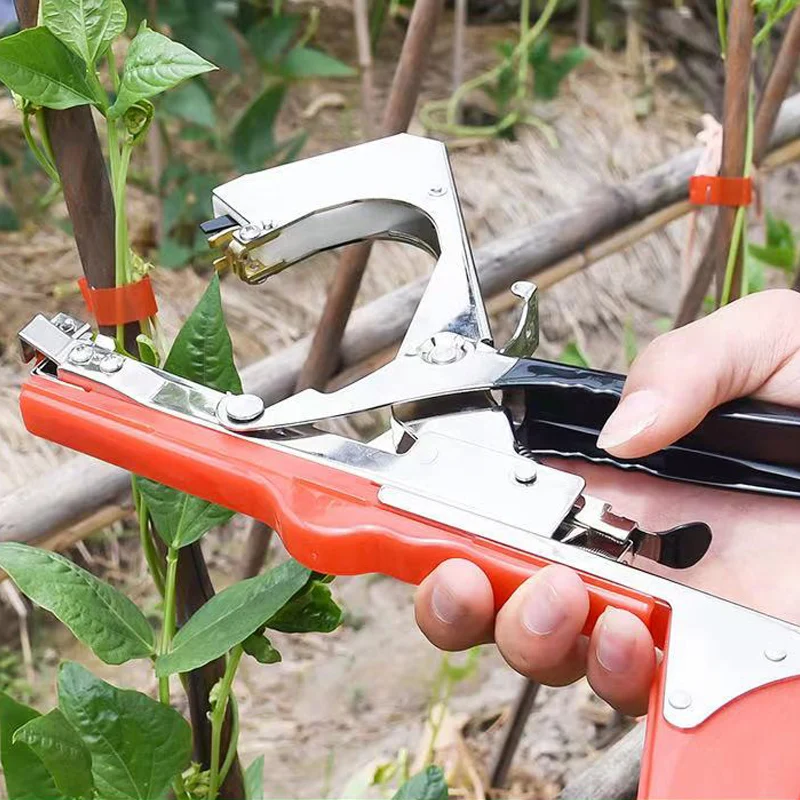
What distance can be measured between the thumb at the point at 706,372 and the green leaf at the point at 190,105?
0.80 meters

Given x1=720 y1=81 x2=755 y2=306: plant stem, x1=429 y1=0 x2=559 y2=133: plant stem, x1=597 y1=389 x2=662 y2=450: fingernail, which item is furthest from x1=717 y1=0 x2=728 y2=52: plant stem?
x1=429 y1=0 x2=559 y2=133: plant stem

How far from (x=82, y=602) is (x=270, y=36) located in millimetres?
1048

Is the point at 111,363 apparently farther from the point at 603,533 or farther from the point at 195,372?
the point at 603,533

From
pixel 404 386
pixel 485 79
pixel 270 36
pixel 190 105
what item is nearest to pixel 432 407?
pixel 404 386

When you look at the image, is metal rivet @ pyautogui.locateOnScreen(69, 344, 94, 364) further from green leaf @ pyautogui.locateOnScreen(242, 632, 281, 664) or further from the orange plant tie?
green leaf @ pyautogui.locateOnScreen(242, 632, 281, 664)

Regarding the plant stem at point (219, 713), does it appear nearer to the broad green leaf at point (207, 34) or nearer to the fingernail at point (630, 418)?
the fingernail at point (630, 418)

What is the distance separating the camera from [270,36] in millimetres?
1325

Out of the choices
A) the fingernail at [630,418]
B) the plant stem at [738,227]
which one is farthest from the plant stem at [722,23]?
the fingernail at [630,418]

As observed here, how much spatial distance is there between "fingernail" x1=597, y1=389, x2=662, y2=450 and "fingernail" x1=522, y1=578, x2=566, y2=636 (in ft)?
0.32

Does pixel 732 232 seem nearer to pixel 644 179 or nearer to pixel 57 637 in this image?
pixel 644 179

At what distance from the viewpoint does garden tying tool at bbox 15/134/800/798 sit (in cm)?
36

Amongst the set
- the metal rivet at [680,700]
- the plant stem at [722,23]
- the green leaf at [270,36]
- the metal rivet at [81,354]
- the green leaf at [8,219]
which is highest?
the plant stem at [722,23]

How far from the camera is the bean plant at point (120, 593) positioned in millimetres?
409

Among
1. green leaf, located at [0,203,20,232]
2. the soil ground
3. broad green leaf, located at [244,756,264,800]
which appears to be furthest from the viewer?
green leaf, located at [0,203,20,232]
